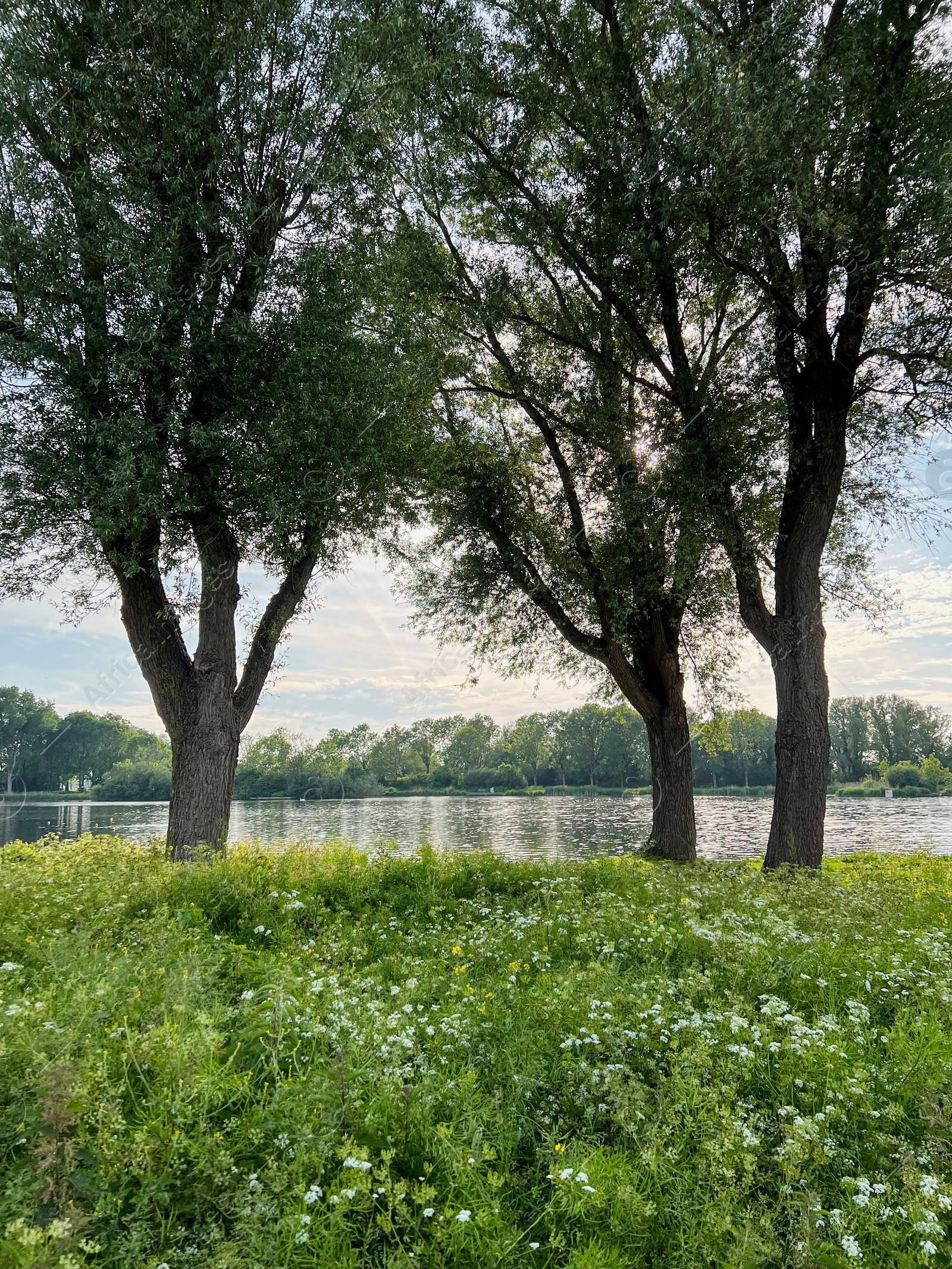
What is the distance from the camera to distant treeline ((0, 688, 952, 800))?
58469mm

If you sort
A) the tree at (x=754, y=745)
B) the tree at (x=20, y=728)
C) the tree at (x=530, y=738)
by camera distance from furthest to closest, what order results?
the tree at (x=530, y=738) → the tree at (x=754, y=745) → the tree at (x=20, y=728)

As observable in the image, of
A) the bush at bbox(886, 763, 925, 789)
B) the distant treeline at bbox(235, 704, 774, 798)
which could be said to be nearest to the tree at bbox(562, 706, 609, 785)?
the distant treeline at bbox(235, 704, 774, 798)

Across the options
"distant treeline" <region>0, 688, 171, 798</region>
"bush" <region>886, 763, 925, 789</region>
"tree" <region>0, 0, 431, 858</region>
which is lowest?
"bush" <region>886, 763, 925, 789</region>

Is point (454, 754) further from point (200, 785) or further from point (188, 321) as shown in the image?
point (188, 321)

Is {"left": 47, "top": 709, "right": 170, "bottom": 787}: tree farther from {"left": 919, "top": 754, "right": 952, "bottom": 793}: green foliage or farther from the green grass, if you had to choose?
{"left": 919, "top": 754, "right": 952, "bottom": 793}: green foliage

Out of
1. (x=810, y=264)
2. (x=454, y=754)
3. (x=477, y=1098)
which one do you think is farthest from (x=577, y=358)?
(x=454, y=754)

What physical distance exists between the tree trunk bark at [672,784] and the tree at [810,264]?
2632mm

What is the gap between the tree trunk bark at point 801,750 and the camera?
12156 mm

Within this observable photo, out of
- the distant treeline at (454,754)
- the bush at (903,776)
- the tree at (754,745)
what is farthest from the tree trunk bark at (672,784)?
the bush at (903,776)

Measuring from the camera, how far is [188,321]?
10320 mm

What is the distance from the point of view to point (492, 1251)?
115 inches

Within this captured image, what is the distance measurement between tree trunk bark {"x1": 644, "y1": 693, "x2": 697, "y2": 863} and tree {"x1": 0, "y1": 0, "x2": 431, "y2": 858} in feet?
27.1

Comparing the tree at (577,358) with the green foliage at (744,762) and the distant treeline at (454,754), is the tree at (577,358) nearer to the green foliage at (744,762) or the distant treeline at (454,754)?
the green foliage at (744,762)

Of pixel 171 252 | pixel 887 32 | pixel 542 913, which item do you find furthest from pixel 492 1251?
pixel 887 32
